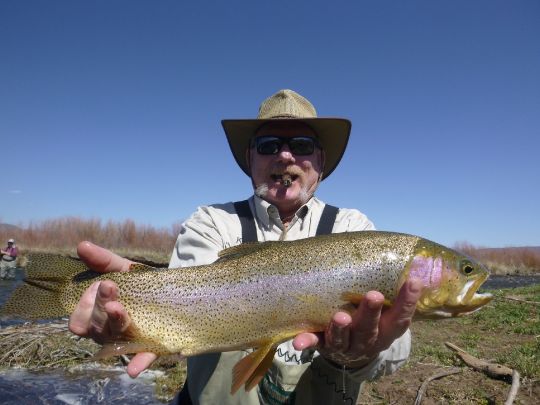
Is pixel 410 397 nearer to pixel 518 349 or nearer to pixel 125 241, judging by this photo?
pixel 518 349

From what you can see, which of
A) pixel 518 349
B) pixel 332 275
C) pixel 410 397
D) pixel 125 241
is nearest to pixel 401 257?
pixel 332 275

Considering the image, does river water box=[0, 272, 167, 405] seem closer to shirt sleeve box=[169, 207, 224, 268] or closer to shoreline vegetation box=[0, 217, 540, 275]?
shirt sleeve box=[169, 207, 224, 268]

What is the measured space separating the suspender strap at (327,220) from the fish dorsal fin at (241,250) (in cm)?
91

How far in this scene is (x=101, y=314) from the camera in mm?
2564

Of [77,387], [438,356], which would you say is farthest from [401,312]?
[77,387]

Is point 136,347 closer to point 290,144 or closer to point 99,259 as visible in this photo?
point 99,259

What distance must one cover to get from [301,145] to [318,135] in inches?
22.0

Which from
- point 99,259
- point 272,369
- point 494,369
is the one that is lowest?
point 494,369

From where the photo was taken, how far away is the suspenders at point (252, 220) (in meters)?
3.72

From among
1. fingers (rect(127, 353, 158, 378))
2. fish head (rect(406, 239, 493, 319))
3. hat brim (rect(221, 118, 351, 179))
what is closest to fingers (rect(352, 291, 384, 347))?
fish head (rect(406, 239, 493, 319))

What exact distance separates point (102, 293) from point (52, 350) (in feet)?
20.5

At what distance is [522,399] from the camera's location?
4625 millimetres

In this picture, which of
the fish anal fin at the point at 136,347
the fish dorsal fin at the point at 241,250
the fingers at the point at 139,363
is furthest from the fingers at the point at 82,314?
the fish dorsal fin at the point at 241,250

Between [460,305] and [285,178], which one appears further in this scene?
[285,178]
